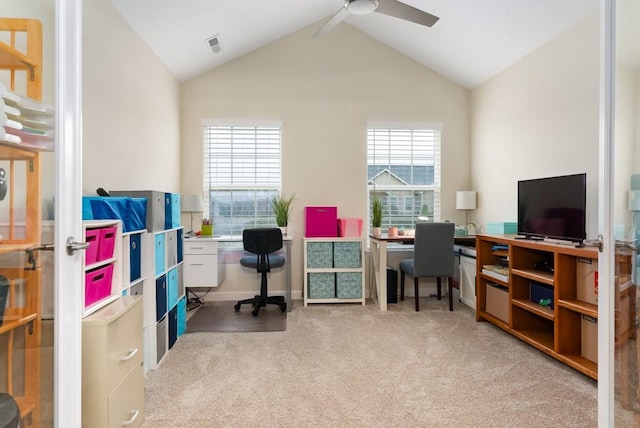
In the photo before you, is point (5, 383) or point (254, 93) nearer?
point (5, 383)

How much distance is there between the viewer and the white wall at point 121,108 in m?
2.42

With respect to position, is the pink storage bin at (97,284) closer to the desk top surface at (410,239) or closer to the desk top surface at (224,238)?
the desk top surface at (224,238)

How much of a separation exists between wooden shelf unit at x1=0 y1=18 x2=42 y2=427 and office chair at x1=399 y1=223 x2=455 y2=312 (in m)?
3.29

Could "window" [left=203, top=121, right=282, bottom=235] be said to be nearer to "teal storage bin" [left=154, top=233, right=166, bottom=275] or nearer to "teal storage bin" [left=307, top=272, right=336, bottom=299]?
"teal storage bin" [left=307, top=272, right=336, bottom=299]

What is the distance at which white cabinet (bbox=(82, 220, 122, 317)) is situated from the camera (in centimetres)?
171

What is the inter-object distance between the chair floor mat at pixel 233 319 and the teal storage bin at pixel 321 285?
1.49 feet

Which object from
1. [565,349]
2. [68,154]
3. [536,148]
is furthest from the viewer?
[536,148]

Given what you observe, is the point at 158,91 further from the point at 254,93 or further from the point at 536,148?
the point at 536,148

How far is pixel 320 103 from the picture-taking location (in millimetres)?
4625

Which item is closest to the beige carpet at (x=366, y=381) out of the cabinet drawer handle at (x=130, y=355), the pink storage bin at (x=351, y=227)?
the cabinet drawer handle at (x=130, y=355)

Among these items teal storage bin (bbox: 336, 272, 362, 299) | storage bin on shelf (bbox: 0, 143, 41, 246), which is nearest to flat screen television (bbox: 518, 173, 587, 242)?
teal storage bin (bbox: 336, 272, 362, 299)

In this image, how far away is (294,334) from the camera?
129 inches

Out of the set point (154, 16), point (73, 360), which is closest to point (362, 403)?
point (73, 360)

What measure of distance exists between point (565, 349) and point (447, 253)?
4.87 feet
